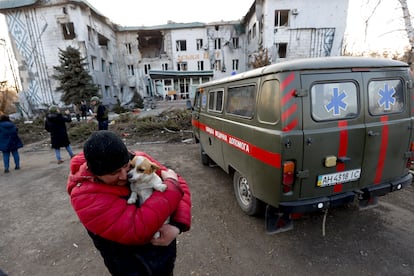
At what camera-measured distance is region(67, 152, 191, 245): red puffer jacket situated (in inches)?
38.9

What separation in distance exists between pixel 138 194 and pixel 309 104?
1.88 metres

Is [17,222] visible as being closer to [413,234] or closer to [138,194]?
[138,194]

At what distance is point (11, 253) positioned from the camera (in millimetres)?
2674

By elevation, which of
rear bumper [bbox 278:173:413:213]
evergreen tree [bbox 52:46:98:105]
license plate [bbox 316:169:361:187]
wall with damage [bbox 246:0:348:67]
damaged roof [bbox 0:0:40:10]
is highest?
damaged roof [bbox 0:0:40:10]

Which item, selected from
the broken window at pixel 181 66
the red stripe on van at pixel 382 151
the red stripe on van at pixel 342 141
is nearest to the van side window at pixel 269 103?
the red stripe on van at pixel 342 141

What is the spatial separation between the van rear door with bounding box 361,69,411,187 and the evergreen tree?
60.3 ft

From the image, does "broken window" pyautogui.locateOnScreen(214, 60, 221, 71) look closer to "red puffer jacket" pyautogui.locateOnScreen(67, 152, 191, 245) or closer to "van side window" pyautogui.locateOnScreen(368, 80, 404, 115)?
"van side window" pyautogui.locateOnScreen(368, 80, 404, 115)

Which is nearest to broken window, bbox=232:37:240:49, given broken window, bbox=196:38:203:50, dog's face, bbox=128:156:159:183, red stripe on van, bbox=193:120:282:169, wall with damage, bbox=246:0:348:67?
broken window, bbox=196:38:203:50

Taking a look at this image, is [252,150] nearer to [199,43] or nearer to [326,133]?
[326,133]

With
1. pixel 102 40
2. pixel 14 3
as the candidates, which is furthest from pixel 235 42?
pixel 14 3

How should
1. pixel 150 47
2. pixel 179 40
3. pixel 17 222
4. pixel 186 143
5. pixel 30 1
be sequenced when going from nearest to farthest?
pixel 17 222 < pixel 186 143 < pixel 30 1 < pixel 179 40 < pixel 150 47

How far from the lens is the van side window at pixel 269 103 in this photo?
217 cm

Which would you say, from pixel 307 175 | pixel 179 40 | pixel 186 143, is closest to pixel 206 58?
pixel 179 40

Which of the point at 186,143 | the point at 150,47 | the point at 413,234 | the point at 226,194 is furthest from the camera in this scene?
the point at 150,47
